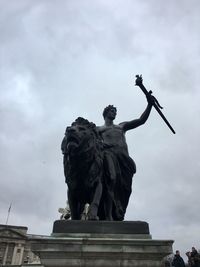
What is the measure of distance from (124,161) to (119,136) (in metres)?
0.69

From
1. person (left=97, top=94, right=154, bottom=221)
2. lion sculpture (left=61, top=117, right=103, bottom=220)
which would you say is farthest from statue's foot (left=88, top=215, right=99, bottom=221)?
person (left=97, top=94, right=154, bottom=221)

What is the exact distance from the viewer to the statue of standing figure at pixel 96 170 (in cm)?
688

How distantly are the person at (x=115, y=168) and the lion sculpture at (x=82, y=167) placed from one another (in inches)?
11.8

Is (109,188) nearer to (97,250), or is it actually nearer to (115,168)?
(115,168)

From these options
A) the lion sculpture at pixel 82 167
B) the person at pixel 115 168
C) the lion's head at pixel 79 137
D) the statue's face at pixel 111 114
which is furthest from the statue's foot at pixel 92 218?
the statue's face at pixel 111 114

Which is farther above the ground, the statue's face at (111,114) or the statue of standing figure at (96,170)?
the statue's face at (111,114)

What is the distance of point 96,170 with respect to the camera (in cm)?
712

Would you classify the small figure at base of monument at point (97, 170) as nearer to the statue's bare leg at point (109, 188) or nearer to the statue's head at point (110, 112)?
the statue's bare leg at point (109, 188)

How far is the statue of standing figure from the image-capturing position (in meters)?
6.88

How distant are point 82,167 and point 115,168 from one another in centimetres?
107

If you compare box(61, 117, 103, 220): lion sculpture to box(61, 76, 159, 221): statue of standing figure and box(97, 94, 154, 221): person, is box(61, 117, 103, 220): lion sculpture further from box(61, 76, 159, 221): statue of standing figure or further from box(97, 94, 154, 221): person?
box(97, 94, 154, 221): person

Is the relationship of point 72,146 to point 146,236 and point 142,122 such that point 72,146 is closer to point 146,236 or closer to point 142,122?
point 146,236

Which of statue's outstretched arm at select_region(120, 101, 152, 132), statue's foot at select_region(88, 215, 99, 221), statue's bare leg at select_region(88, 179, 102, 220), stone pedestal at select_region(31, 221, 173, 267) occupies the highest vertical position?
statue's outstretched arm at select_region(120, 101, 152, 132)

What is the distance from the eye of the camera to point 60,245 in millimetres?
5809
